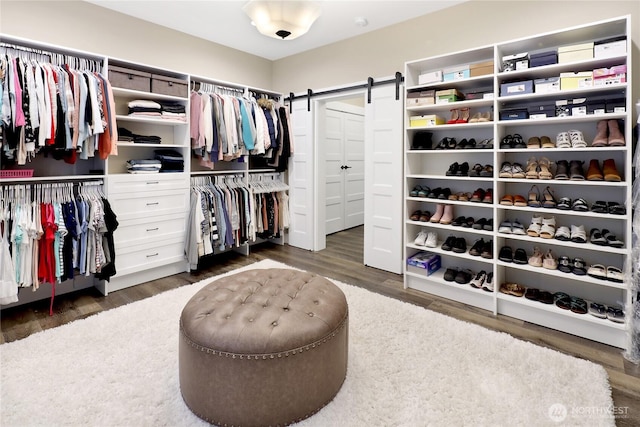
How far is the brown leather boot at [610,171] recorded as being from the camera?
2283mm

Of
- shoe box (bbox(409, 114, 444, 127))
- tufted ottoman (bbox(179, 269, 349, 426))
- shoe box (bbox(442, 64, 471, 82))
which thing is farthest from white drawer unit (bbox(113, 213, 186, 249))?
shoe box (bbox(442, 64, 471, 82))

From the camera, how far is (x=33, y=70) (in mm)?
2570

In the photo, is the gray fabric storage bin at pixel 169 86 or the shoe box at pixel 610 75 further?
the gray fabric storage bin at pixel 169 86

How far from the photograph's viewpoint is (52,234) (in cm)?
270

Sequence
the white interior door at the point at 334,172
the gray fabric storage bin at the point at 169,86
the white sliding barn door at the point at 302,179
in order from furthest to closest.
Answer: the white interior door at the point at 334,172 → the white sliding barn door at the point at 302,179 → the gray fabric storage bin at the point at 169,86

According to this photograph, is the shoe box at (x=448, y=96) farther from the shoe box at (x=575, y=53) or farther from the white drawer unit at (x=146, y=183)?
the white drawer unit at (x=146, y=183)

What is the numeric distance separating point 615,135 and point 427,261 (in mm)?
1653

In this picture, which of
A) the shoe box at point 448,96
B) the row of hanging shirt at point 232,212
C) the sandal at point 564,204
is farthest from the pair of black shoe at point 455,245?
the row of hanging shirt at point 232,212

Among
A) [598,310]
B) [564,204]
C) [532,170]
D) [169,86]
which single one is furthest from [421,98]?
[169,86]

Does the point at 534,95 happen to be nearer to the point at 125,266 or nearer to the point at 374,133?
the point at 374,133

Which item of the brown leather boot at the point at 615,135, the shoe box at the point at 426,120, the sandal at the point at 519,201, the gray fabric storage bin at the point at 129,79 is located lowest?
the sandal at the point at 519,201

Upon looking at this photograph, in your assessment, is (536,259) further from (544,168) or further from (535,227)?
(544,168)

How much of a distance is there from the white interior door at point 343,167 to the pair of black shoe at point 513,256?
3213mm

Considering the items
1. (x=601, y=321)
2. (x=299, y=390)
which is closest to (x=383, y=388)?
(x=299, y=390)
